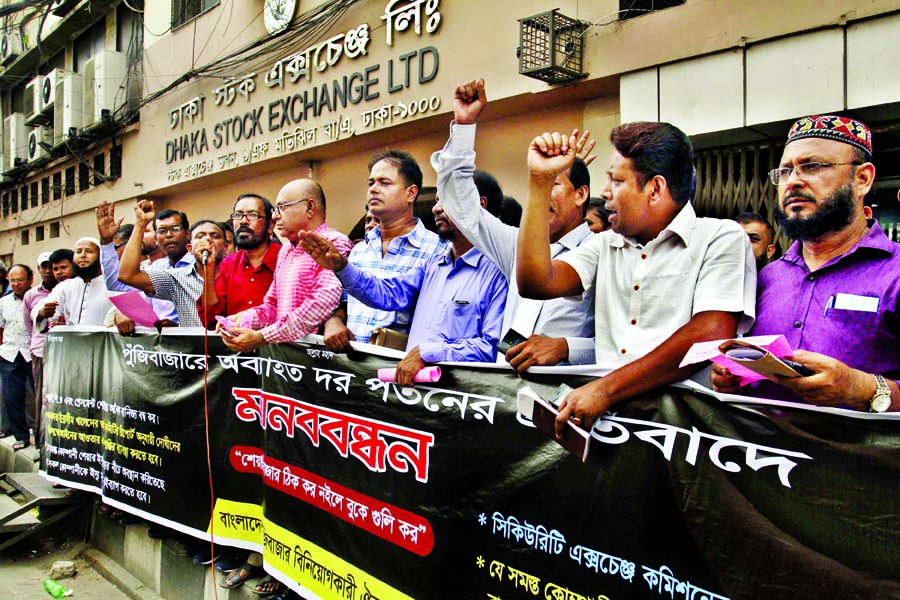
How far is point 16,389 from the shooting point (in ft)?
28.5

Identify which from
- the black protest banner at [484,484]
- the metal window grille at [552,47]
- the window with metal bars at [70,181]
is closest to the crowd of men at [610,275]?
the black protest banner at [484,484]

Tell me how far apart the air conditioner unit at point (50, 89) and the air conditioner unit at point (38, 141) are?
0.96 m

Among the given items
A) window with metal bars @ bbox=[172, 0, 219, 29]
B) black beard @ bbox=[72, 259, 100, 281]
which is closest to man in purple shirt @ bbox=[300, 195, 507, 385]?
black beard @ bbox=[72, 259, 100, 281]

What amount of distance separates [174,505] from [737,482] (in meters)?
3.66

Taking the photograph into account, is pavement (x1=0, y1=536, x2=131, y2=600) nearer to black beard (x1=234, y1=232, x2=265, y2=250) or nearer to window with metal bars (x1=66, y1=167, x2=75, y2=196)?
black beard (x1=234, y1=232, x2=265, y2=250)

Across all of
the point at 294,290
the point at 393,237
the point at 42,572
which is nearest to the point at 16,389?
the point at 42,572

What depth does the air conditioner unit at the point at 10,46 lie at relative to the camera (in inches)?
804

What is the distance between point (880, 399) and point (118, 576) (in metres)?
5.04

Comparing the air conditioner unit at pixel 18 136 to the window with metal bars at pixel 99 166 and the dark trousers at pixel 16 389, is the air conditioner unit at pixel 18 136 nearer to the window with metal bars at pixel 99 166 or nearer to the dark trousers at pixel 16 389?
the window with metal bars at pixel 99 166

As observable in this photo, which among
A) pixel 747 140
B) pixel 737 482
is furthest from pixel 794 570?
pixel 747 140

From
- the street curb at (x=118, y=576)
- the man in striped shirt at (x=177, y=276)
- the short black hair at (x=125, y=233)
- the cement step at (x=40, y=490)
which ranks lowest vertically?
the street curb at (x=118, y=576)

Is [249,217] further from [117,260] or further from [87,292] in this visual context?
[87,292]

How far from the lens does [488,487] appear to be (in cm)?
281

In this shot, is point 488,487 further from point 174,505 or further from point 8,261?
point 8,261
